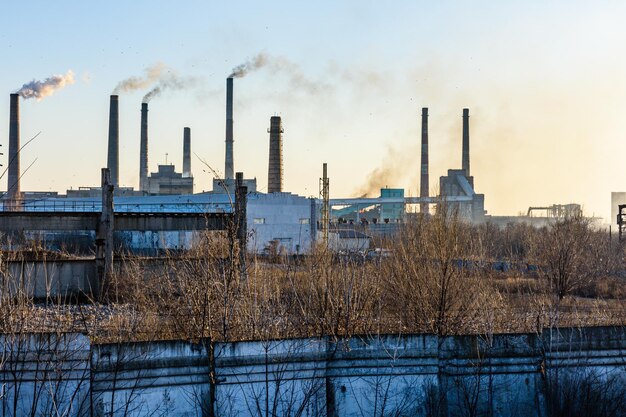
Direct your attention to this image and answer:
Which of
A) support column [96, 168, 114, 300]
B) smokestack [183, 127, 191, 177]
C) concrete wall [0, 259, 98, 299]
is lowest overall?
concrete wall [0, 259, 98, 299]

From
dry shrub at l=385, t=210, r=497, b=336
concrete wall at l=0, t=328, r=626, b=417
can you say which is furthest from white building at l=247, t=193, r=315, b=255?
concrete wall at l=0, t=328, r=626, b=417

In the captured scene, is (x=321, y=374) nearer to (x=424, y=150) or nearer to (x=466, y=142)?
(x=424, y=150)

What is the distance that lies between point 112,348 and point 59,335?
43 cm

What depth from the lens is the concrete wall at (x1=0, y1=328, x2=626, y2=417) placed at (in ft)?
20.5

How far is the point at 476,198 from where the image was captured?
7119 centimetres

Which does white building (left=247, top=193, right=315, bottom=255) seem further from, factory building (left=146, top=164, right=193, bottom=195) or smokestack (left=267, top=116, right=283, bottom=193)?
factory building (left=146, top=164, right=193, bottom=195)

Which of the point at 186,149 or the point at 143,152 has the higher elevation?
the point at 186,149

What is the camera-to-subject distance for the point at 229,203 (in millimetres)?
37781

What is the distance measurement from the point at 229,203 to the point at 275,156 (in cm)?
1151

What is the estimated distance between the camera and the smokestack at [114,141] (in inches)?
2056

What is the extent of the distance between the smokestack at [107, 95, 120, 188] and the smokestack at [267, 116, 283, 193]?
1094cm

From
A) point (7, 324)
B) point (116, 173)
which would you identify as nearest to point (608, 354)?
point (7, 324)

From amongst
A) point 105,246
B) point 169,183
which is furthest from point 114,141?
point 105,246

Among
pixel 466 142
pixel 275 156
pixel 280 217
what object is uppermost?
pixel 466 142
